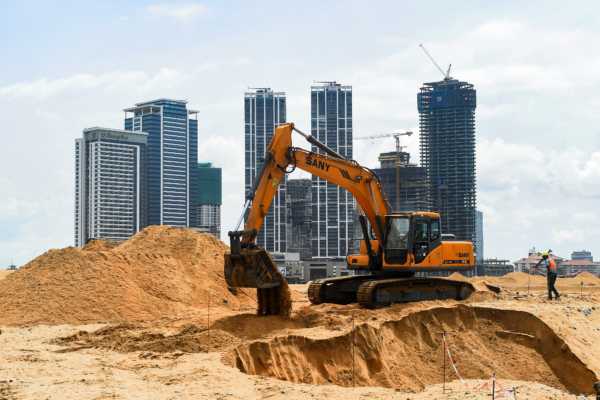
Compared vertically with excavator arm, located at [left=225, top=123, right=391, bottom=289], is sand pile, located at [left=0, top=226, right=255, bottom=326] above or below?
below

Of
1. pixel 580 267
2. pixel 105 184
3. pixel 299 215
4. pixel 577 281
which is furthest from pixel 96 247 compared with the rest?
pixel 580 267

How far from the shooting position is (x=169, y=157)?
182250mm

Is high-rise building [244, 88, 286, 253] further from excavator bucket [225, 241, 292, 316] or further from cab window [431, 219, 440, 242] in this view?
excavator bucket [225, 241, 292, 316]

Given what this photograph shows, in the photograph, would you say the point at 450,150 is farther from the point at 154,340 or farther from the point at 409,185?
the point at 154,340

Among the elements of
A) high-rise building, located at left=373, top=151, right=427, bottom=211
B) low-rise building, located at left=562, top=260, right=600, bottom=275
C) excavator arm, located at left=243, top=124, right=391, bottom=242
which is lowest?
low-rise building, located at left=562, top=260, right=600, bottom=275

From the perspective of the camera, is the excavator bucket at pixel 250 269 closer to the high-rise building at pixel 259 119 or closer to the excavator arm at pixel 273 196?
the excavator arm at pixel 273 196

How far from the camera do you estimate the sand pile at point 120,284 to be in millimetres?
19594

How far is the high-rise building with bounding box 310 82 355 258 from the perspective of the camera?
5364 inches

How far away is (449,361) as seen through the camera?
15047 mm

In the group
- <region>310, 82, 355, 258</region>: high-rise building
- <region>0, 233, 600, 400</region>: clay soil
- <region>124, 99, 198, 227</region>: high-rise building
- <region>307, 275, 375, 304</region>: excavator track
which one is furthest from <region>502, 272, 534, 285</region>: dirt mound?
<region>124, 99, 198, 227</region>: high-rise building

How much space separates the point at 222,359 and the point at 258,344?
3.50 feet

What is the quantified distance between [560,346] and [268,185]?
354 inches

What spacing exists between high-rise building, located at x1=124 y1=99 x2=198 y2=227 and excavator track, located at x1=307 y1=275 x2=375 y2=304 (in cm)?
16190

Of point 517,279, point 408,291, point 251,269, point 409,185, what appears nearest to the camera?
point 251,269
